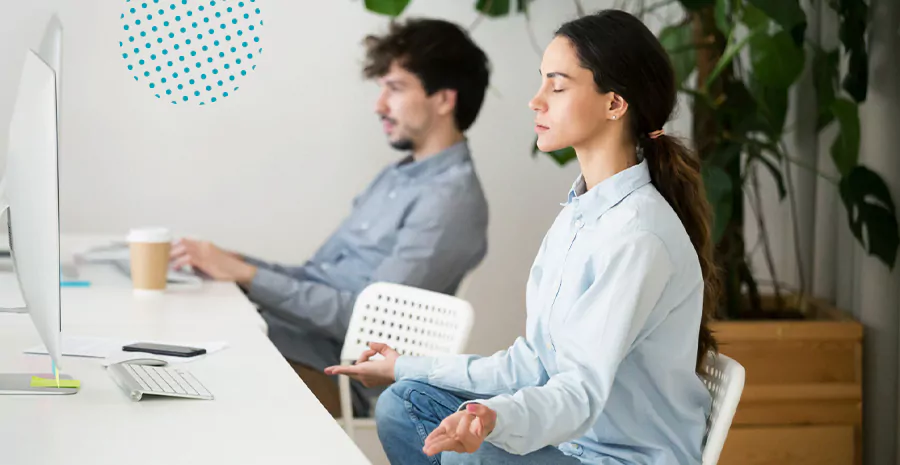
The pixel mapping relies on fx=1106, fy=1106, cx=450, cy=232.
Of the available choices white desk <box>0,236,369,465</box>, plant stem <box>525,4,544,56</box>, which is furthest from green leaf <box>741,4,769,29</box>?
white desk <box>0,236,369,465</box>

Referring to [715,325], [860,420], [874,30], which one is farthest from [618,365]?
[874,30]

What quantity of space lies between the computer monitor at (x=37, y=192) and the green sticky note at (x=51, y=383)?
82 mm

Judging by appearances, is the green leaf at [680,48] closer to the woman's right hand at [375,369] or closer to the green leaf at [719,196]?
the green leaf at [719,196]

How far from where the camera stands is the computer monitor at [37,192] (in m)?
1.21

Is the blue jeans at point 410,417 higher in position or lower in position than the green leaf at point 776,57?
→ lower

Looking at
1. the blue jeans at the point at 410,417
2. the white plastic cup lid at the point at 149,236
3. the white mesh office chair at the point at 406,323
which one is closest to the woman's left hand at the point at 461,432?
the blue jeans at the point at 410,417

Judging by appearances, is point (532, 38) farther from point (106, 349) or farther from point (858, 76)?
point (106, 349)

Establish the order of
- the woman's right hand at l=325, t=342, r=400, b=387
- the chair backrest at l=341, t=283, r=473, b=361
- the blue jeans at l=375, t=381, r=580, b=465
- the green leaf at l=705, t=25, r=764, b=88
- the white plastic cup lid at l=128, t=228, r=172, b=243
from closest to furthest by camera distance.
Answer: the blue jeans at l=375, t=381, r=580, b=465 → the woman's right hand at l=325, t=342, r=400, b=387 → the chair backrest at l=341, t=283, r=473, b=361 → the white plastic cup lid at l=128, t=228, r=172, b=243 → the green leaf at l=705, t=25, r=764, b=88

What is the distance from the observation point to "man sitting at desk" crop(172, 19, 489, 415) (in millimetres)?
2555

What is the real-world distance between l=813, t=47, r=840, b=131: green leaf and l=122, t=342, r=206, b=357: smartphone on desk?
1828 millimetres

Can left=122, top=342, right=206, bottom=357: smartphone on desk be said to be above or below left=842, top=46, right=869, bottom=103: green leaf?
below

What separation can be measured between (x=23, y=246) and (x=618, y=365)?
2.50 ft

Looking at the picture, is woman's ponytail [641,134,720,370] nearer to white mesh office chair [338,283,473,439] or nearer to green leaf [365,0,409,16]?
white mesh office chair [338,283,473,439]

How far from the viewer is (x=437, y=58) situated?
2766mm
